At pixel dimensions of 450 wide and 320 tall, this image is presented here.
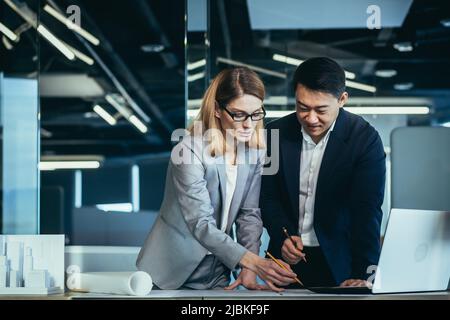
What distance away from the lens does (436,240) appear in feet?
9.04

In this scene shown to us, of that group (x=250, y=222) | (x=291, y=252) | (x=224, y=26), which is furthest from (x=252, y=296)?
(x=224, y=26)

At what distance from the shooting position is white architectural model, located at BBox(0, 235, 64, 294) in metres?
2.80

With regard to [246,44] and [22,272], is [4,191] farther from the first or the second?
[22,272]

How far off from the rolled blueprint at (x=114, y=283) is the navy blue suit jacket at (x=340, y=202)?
39.5 inches

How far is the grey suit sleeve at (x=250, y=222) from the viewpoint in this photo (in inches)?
136

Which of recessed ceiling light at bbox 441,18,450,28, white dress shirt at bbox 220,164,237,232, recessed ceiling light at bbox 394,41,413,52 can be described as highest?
recessed ceiling light at bbox 441,18,450,28

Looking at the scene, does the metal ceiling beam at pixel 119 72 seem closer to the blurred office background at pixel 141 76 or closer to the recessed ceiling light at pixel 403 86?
the blurred office background at pixel 141 76

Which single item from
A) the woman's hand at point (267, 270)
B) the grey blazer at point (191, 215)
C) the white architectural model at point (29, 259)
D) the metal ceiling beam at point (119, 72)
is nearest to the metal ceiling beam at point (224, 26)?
the metal ceiling beam at point (119, 72)

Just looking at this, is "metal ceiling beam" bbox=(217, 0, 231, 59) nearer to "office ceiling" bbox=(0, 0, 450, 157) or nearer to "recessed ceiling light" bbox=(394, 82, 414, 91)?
"office ceiling" bbox=(0, 0, 450, 157)

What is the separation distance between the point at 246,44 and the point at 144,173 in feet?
3.06

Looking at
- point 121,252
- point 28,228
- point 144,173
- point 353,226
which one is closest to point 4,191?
point 28,228

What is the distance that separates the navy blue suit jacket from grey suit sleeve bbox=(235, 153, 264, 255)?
97 mm

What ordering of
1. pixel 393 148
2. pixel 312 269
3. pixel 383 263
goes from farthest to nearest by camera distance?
pixel 393 148 → pixel 312 269 → pixel 383 263

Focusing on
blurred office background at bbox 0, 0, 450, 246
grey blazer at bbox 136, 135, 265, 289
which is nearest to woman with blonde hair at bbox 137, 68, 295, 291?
grey blazer at bbox 136, 135, 265, 289
